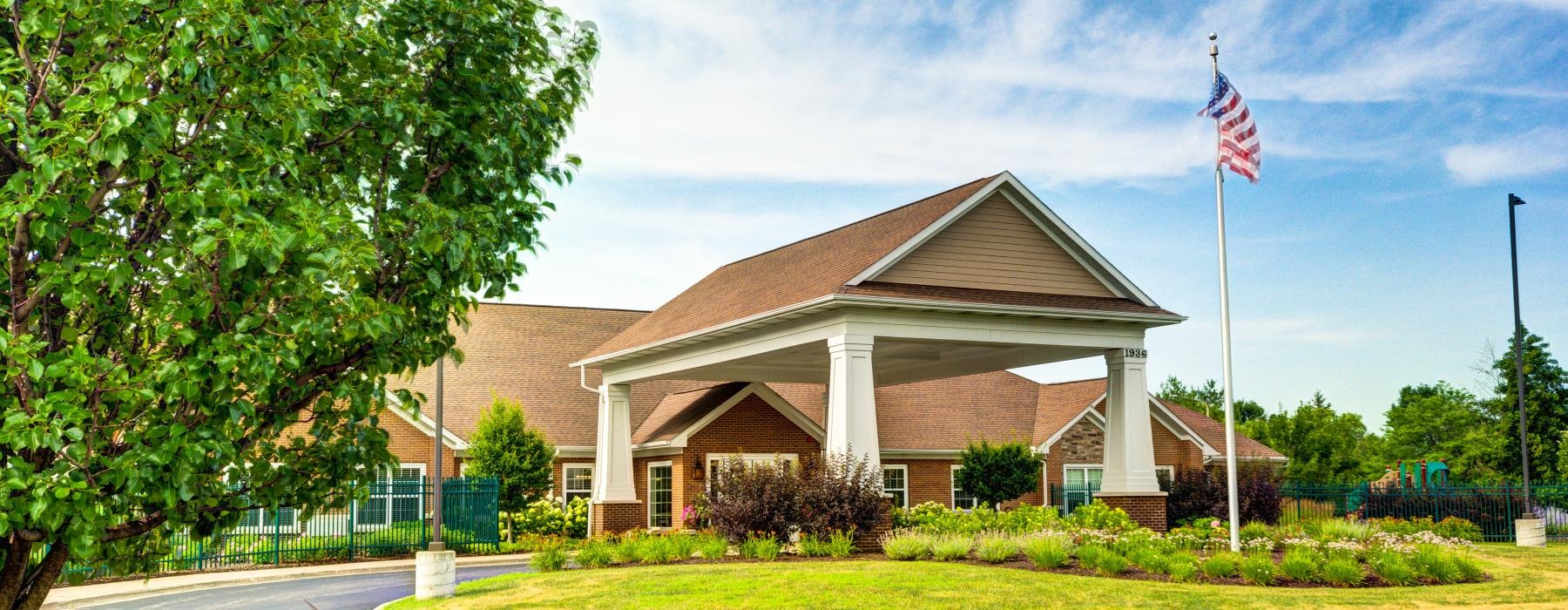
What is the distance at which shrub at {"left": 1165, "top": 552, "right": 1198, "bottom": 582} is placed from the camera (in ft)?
57.9

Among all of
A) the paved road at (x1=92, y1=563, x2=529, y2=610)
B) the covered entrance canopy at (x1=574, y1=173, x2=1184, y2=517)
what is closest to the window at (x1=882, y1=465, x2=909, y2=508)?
the covered entrance canopy at (x1=574, y1=173, x2=1184, y2=517)

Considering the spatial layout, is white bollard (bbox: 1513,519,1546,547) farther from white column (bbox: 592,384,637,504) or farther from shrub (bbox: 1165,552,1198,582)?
white column (bbox: 592,384,637,504)

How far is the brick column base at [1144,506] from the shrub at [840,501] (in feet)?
19.8

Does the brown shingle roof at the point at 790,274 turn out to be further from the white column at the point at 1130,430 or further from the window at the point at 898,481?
the window at the point at 898,481

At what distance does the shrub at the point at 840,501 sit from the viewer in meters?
22.0

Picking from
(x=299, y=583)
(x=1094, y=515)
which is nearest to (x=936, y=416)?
(x=1094, y=515)

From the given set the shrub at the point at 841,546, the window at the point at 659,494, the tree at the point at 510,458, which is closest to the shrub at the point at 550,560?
the shrub at the point at 841,546

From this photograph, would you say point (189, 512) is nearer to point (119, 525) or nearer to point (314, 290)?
point (119, 525)

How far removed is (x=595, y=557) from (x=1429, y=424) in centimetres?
8129

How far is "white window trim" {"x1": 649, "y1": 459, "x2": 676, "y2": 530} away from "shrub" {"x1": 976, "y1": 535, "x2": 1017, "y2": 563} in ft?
54.9

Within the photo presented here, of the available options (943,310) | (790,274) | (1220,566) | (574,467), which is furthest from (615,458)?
(1220,566)

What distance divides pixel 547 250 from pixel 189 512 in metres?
2.65

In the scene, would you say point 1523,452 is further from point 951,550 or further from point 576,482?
point 576,482

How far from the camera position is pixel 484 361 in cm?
4041
